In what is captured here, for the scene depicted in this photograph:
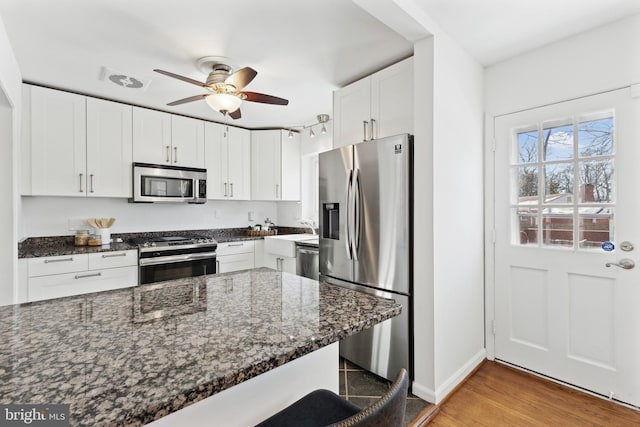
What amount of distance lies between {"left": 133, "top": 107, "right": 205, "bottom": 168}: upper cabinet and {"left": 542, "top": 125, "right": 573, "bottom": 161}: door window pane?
3.43 m

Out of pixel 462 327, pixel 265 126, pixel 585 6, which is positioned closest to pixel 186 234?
pixel 265 126

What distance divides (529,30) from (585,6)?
280mm

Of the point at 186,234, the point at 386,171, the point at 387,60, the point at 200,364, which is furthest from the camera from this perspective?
the point at 186,234

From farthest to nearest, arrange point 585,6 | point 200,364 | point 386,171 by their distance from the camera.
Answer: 1. point 386,171
2. point 585,6
3. point 200,364

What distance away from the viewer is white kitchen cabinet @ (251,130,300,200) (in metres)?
4.24

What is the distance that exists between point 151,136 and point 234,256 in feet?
5.30

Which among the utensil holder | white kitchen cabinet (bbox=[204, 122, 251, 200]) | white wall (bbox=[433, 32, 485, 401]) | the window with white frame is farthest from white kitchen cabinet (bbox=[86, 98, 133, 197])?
the window with white frame

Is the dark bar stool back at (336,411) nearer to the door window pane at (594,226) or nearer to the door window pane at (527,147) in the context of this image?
the door window pane at (594,226)

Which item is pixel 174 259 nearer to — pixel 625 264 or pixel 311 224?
pixel 311 224

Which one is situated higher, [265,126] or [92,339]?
[265,126]

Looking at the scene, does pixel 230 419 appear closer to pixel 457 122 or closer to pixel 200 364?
pixel 200 364

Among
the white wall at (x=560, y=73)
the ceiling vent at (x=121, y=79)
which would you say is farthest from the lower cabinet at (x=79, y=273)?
the white wall at (x=560, y=73)

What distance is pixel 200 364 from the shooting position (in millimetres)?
661

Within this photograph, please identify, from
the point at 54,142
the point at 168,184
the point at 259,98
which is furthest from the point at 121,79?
the point at 259,98
